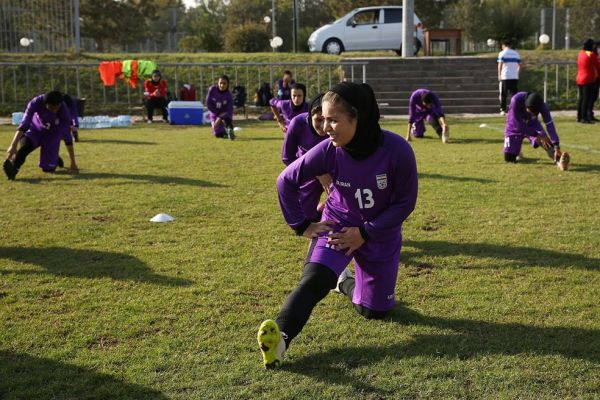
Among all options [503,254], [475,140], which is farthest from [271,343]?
[475,140]

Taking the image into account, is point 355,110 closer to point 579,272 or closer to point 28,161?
point 579,272

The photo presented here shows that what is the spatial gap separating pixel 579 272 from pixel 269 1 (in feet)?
168

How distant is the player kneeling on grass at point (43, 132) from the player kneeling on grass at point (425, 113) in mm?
7150

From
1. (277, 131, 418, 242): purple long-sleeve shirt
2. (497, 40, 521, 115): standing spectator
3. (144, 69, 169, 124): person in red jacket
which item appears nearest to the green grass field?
Answer: (277, 131, 418, 242): purple long-sleeve shirt

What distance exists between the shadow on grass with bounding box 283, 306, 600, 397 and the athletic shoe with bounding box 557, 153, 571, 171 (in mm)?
6878

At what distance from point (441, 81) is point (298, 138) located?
18.3 meters

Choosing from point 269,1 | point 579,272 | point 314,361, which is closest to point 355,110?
point 314,361

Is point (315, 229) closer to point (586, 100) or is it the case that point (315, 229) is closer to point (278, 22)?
point (586, 100)

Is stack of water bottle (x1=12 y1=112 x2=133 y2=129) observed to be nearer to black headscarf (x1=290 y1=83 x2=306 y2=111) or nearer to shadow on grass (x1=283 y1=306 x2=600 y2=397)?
black headscarf (x1=290 y1=83 x2=306 y2=111)

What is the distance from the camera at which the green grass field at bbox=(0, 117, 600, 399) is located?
3994 millimetres

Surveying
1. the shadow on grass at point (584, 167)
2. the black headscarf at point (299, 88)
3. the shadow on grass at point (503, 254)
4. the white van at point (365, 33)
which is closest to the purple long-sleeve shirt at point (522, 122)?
the shadow on grass at point (584, 167)

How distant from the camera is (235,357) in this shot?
14.1ft

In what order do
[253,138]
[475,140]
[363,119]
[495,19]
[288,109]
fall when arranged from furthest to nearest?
[495,19] < [253,138] < [475,140] < [288,109] < [363,119]

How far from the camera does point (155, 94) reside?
2141 centimetres
